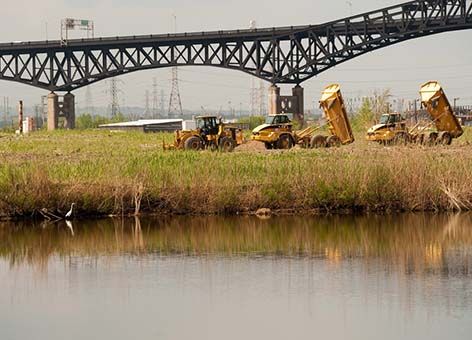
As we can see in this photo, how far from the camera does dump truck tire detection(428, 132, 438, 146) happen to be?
172 feet

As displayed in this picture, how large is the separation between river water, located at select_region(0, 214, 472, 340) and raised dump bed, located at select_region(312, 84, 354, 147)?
A: 22.8m

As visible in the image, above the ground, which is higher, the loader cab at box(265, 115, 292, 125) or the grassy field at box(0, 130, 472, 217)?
the loader cab at box(265, 115, 292, 125)

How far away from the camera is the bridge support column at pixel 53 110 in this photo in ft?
360

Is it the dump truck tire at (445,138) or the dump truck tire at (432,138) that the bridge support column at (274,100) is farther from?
the dump truck tire at (432,138)

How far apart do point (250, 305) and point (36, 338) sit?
4200mm

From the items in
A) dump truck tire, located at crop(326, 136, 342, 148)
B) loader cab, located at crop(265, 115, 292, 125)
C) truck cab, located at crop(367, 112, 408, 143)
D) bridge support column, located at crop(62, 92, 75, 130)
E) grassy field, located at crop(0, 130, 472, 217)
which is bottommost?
grassy field, located at crop(0, 130, 472, 217)

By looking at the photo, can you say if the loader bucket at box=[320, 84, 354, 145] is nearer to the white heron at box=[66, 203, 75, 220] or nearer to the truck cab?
the truck cab

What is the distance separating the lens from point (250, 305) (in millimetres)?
19188

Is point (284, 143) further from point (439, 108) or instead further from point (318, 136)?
point (439, 108)

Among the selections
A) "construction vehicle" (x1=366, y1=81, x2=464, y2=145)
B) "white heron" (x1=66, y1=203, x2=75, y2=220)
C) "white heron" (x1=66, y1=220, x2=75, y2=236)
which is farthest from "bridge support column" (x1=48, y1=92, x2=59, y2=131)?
"white heron" (x1=66, y1=220, x2=75, y2=236)

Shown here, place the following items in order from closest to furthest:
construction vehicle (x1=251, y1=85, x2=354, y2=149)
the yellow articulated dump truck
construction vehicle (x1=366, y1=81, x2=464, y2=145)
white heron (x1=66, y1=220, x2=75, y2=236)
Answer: white heron (x1=66, y1=220, x2=75, y2=236) → construction vehicle (x1=366, y1=81, x2=464, y2=145) → construction vehicle (x1=251, y1=85, x2=354, y2=149) → the yellow articulated dump truck

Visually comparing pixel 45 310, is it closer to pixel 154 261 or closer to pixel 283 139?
pixel 154 261

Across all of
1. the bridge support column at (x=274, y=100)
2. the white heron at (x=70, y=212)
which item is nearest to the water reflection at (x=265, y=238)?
the white heron at (x=70, y=212)

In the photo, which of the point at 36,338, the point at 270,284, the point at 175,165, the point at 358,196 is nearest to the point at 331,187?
the point at 358,196
